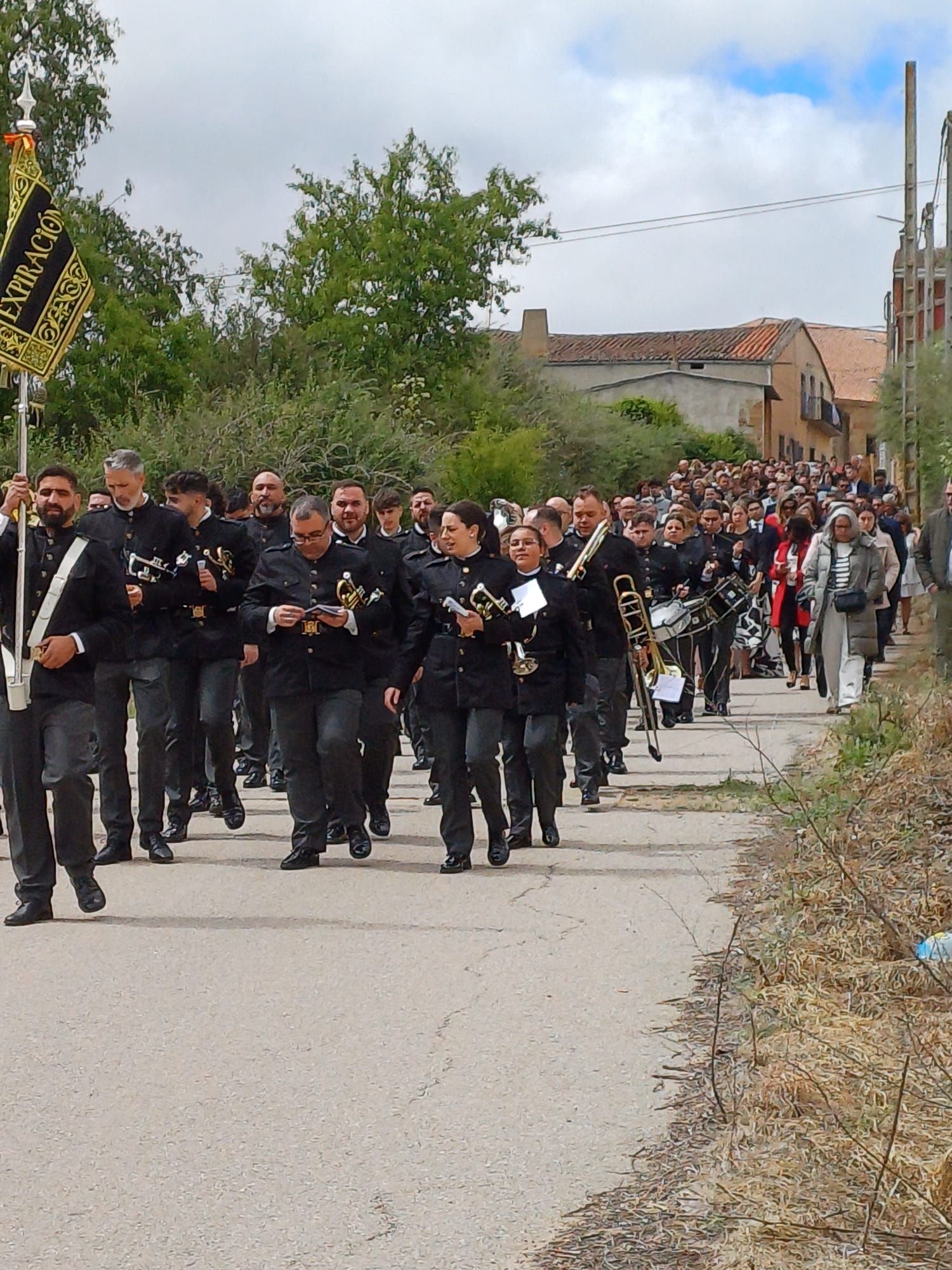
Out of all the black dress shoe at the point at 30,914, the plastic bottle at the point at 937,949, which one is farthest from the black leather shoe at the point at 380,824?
the plastic bottle at the point at 937,949

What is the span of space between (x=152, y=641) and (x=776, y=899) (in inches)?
160

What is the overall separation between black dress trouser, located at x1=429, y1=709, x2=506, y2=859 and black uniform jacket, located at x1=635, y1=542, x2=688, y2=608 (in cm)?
770

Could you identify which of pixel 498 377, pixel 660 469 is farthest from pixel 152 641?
pixel 660 469

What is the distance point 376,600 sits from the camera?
11078 millimetres

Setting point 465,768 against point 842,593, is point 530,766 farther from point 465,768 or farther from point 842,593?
point 842,593

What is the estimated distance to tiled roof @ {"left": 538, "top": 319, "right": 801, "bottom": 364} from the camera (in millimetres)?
91875

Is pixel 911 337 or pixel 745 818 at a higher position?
pixel 911 337

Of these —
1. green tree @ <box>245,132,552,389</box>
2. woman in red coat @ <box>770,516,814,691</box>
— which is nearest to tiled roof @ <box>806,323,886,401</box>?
green tree @ <box>245,132,552,389</box>

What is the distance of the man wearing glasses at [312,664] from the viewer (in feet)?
34.9

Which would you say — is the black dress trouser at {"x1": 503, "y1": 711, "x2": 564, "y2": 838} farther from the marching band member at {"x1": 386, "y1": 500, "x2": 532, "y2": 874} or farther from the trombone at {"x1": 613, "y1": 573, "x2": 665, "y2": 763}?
the trombone at {"x1": 613, "y1": 573, "x2": 665, "y2": 763}

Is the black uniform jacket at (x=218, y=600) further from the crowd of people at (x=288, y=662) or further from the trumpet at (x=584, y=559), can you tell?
the trumpet at (x=584, y=559)

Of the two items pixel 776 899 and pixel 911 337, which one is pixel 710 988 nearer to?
pixel 776 899

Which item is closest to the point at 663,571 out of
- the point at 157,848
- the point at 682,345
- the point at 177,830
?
the point at 177,830

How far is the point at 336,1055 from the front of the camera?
6.60 metres
